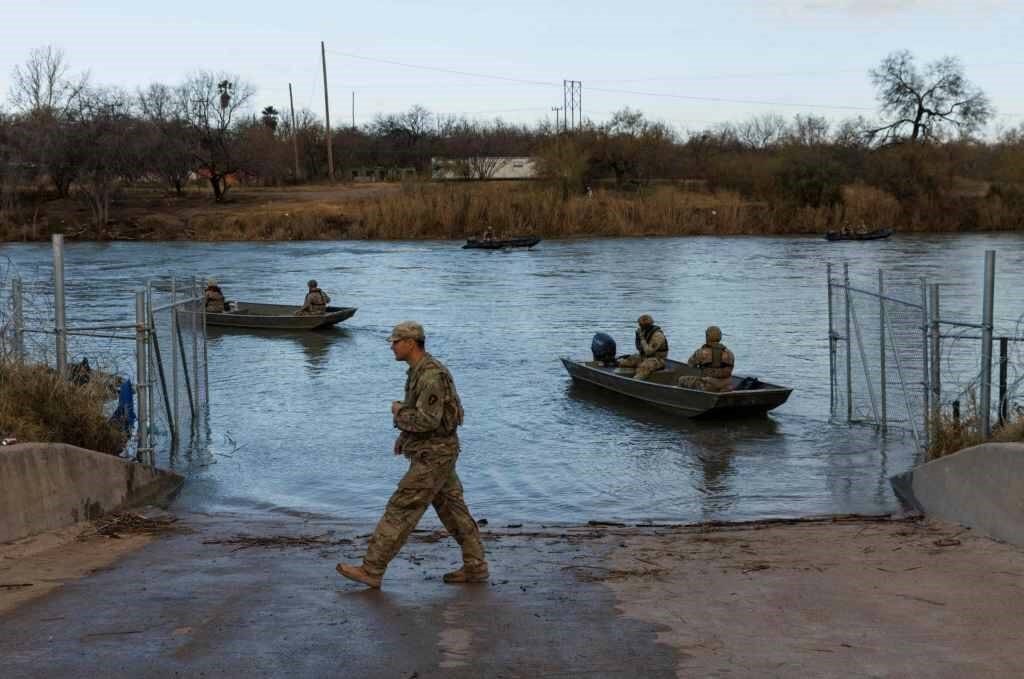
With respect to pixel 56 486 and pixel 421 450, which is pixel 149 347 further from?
pixel 421 450

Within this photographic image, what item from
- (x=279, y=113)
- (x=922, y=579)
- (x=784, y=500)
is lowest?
(x=784, y=500)

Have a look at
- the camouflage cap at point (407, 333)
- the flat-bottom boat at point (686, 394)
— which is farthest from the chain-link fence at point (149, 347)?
the flat-bottom boat at point (686, 394)

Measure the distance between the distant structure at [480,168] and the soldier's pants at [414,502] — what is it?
8156cm

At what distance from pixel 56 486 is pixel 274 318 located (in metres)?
23.7

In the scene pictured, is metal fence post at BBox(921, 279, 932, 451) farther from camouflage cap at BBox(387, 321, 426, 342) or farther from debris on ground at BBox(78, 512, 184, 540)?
debris on ground at BBox(78, 512, 184, 540)

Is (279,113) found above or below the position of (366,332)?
above

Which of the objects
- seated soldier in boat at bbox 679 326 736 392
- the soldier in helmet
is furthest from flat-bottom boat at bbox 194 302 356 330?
seated soldier in boat at bbox 679 326 736 392

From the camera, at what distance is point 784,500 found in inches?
571

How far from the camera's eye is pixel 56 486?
953cm

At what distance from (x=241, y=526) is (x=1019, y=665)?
7410 mm

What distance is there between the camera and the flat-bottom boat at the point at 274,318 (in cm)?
3284

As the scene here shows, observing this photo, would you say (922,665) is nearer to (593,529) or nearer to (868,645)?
(868,645)

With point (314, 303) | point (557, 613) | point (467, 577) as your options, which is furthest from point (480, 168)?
point (557, 613)

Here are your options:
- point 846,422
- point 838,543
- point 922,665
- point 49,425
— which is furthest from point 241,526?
point 846,422
